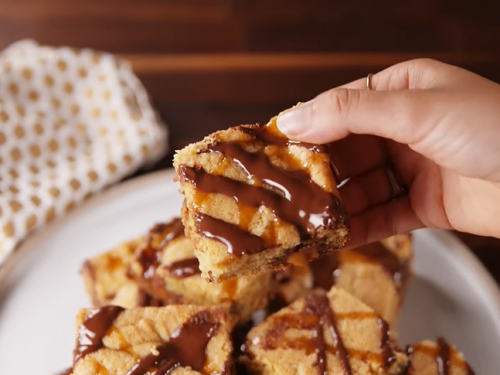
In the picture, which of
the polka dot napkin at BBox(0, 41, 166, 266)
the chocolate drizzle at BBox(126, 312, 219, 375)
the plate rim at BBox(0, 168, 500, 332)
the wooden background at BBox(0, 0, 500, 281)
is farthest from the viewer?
the wooden background at BBox(0, 0, 500, 281)

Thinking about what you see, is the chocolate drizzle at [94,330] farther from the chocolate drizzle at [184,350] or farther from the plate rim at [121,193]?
the plate rim at [121,193]

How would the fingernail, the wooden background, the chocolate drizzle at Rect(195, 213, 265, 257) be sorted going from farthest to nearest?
1. the wooden background
2. the fingernail
3. the chocolate drizzle at Rect(195, 213, 265, 257)

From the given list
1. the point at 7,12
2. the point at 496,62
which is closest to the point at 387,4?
the point at 496,62

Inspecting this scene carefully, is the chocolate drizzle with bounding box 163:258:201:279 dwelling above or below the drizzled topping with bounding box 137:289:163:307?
above

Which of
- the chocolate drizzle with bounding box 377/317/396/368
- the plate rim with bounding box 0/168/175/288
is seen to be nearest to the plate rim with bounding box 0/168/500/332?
the plate rim with bounding box 0/168/175/288

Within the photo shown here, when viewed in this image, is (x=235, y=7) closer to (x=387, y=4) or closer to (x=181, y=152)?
(x=387, y=4)

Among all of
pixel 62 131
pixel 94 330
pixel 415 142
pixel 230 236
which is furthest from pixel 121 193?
pixel 415 142

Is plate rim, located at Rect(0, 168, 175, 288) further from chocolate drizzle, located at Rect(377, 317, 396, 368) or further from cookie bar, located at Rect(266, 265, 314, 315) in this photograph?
chocolate drizzle, located at Rect(377, 317, 396, 368)
